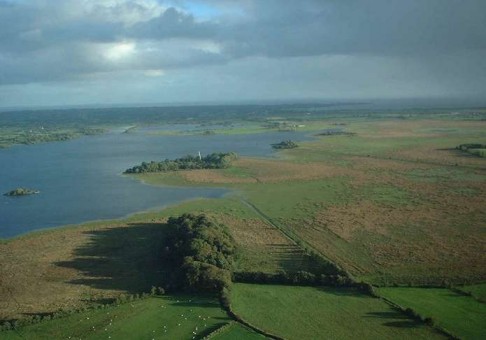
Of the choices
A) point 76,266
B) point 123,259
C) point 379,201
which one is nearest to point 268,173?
point 379,201

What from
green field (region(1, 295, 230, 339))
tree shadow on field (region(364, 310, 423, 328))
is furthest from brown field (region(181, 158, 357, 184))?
tree shadow on field (region(364, 310, 423, 328))

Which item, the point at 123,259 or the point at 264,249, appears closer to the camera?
the point at 123,259

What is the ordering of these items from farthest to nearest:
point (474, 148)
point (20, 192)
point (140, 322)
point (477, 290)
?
1. point (474, 148)
2. point (20, 192)
3. point (477, 290)
4. point (140, 322)

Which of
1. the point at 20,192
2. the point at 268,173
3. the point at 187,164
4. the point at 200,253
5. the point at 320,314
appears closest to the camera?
the point at 320,314

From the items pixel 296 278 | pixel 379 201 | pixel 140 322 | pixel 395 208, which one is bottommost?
pixel 140 322

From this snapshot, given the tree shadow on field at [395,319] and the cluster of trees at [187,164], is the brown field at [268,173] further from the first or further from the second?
the tree shadow on field at [395,319]

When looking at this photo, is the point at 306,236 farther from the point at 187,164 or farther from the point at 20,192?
the point at 187,164
